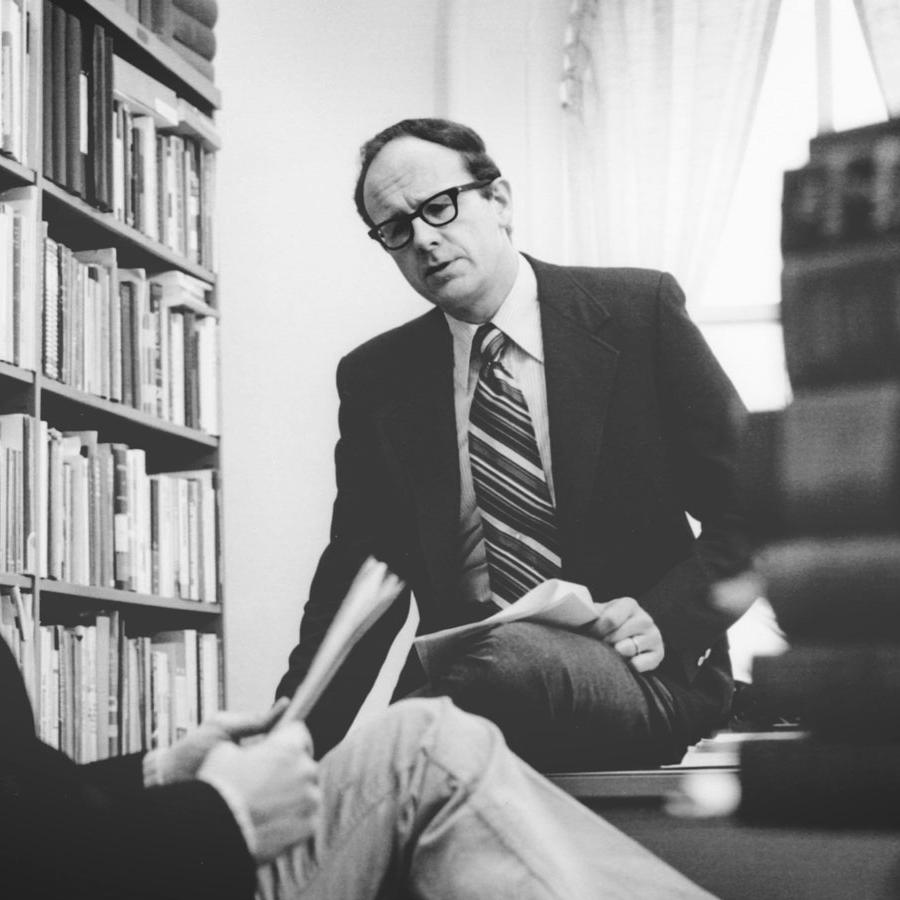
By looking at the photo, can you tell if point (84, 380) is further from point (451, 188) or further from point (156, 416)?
point (451, 188)

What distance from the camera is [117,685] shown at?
194 centimetres

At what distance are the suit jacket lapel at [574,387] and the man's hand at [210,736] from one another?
0.83 meters

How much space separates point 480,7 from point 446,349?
3.30ft

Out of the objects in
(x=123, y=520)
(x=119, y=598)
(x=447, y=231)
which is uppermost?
(x=447, y=231)

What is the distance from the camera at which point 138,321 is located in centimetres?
207

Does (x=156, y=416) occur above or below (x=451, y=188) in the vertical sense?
below

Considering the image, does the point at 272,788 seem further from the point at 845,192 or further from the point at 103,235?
the point at 103,235

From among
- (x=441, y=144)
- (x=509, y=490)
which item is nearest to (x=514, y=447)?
(x=509, y=490)

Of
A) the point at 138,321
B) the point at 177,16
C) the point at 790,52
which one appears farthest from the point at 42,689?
the point at 790,52

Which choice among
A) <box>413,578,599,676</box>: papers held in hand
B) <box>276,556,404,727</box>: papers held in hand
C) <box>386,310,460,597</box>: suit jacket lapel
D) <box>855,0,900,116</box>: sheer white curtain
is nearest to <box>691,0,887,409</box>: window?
<box>855,0,900,116</box>: sheer white curtain

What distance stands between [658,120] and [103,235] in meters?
1.33

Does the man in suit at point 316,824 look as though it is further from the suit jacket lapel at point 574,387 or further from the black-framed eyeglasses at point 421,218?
the black-framed eyeglasses at point 421,218

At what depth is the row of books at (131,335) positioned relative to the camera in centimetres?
189

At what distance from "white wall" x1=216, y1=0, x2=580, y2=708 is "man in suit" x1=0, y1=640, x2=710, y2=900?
1.17 m
